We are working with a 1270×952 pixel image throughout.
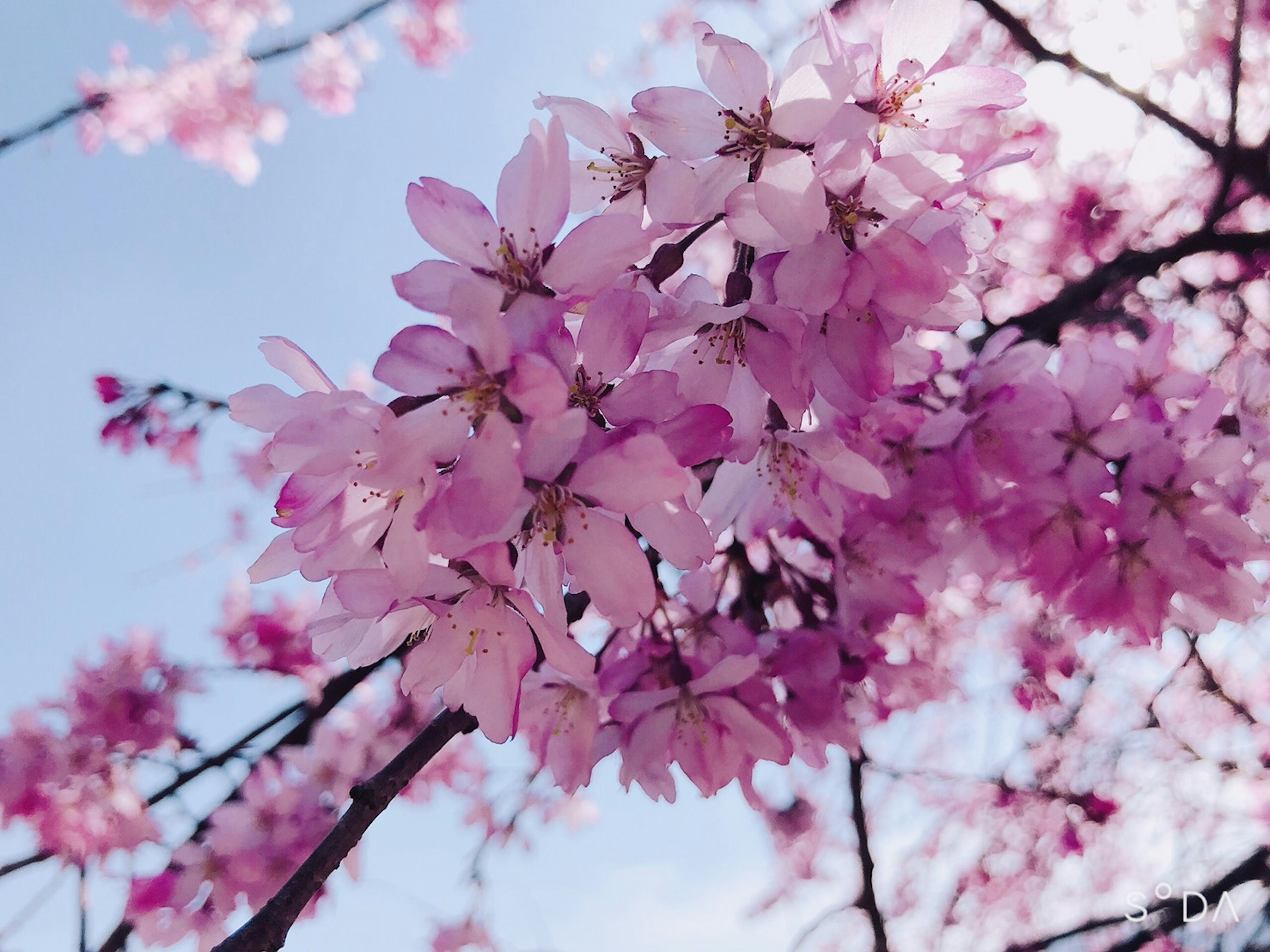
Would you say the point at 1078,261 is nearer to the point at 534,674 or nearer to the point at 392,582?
the point at 534,674

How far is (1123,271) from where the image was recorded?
241 cm

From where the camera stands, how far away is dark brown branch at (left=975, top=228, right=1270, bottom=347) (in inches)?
90.7

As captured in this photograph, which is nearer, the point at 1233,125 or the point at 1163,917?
the point at 1233,125

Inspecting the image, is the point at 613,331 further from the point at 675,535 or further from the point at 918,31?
the point at 918,31

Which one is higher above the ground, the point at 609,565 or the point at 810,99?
the point at 810,99

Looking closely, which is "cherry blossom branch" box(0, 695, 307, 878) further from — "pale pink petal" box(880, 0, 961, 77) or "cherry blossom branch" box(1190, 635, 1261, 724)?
"cherry blossom branch" box(1190, 635, 1261, 724)

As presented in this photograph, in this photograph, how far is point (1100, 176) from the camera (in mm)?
4602

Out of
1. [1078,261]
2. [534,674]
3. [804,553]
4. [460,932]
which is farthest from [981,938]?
[534,674]

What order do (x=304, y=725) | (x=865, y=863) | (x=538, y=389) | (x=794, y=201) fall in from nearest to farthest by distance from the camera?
(x=538, y=389) → (x=794, y=201) → (x=865, y=863) → (x=304, y=725)

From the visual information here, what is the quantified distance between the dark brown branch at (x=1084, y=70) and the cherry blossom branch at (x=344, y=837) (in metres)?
2.46

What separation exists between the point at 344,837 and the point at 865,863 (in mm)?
1595

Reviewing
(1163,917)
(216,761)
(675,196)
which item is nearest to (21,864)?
(216,761)

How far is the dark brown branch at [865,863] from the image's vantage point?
2.08 meters

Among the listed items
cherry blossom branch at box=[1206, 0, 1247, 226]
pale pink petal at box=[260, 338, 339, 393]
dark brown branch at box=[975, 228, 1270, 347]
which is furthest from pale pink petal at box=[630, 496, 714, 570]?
cherry blossom branch at box=[1206, 0, 1247, 226]
